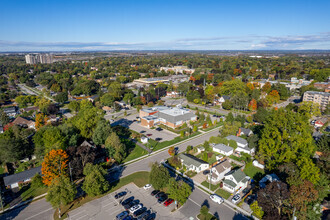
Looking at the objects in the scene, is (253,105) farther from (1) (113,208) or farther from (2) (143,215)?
(1) (113,208)

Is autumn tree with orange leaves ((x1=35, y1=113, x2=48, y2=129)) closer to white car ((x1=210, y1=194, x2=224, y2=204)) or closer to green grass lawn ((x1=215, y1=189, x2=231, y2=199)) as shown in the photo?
white car ((x1=210, y1=194, x2=224, y2=204))

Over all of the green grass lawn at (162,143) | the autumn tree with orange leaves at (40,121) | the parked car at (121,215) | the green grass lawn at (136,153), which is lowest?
the green grass lawn at (136,153)

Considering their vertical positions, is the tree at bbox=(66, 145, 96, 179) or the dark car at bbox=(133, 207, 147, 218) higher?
the tree at bbox=(66, 145, 96, 179)

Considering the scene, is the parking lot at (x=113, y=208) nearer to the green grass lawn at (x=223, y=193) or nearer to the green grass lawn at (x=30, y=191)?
the green grass lawn at (x=223, y=193)

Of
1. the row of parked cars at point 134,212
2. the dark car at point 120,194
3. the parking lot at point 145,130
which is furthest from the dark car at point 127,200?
the parking lot at point 145,130

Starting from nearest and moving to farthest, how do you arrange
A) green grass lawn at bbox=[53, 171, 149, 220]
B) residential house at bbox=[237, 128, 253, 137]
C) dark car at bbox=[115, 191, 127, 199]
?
green grass lawn at bbox=[53, 171, 149, 220] < dark car at bbox=[115, 191, 127, 199] < residential house at bbox=[237, 128, 253, 137]

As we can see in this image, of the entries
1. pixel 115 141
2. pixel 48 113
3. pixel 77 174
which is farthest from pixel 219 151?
pixel 48 113

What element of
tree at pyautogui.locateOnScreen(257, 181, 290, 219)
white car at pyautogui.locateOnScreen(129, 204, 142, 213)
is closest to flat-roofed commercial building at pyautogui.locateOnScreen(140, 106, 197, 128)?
white car at pyautogui.locateOnScreen(129, 204, 142, 213)
